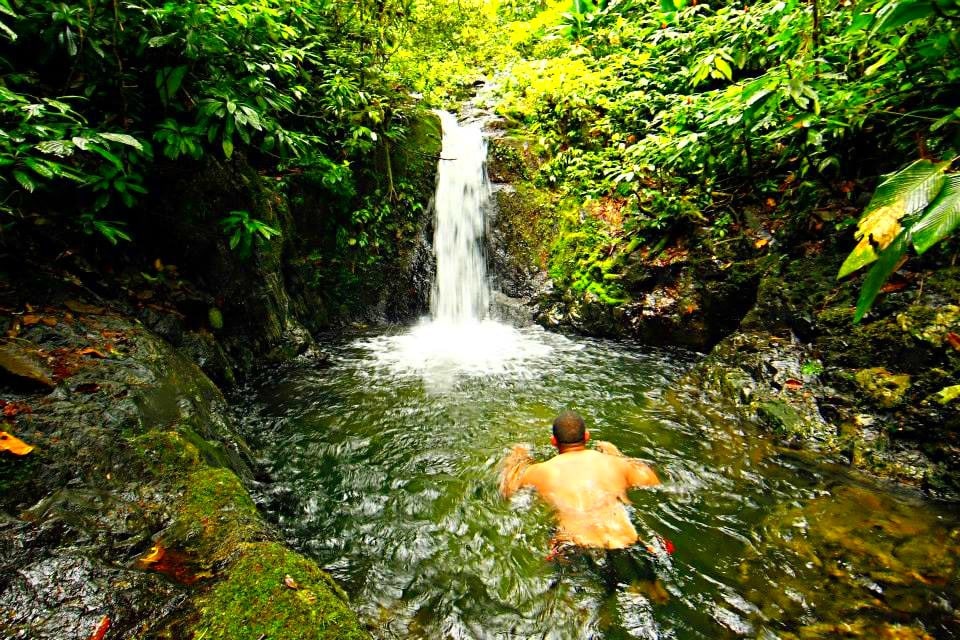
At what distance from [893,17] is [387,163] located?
7931 millimetres

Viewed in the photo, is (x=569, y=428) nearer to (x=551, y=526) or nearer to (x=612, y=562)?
(x=551, y=526)

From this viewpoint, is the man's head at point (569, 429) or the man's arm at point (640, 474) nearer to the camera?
the man's head at point (569, 429)

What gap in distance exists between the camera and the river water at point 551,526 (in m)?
2.20

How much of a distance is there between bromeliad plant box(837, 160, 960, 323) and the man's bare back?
1937 mm

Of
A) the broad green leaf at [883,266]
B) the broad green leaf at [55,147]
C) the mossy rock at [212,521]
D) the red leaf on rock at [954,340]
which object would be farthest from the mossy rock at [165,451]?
the red leaf on rock at [954,340]

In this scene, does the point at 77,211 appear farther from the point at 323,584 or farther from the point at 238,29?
the point at 323,584

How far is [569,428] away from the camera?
119 inches

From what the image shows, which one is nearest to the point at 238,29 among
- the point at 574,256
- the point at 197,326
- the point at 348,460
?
the point at 197,326

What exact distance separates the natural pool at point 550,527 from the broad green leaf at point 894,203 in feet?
6.77

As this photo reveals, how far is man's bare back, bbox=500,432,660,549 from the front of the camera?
2.58 metres

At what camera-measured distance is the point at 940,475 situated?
2936 millimetres

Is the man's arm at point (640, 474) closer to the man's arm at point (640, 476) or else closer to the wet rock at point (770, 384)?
the man's arm at point (640, 476)

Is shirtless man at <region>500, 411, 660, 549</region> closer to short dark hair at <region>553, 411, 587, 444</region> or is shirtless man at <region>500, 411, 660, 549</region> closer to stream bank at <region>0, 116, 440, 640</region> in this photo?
short dark hair at <region>553, 411, 587, 444</region>

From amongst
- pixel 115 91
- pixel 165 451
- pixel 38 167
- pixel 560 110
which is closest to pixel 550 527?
pixel 165 451
